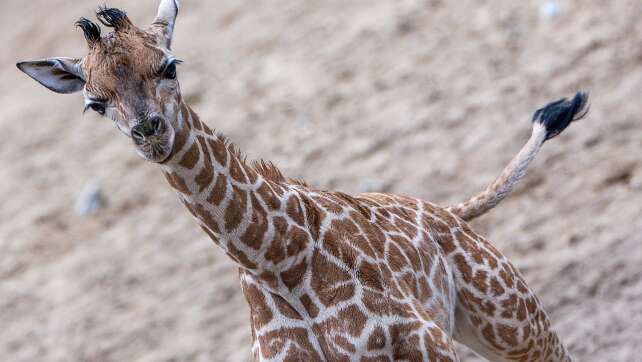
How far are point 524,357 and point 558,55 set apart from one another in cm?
539

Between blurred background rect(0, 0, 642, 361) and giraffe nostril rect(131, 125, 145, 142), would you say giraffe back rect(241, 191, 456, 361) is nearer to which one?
giraffe nostril rect(131, 125, 145, 142)

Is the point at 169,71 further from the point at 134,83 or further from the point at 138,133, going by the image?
the point at 138,133

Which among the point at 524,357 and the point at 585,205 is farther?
the point at 585,205

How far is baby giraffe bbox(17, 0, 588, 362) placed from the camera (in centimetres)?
467

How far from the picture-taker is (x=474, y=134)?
10562 millimetres

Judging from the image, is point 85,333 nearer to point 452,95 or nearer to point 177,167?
point 452,95

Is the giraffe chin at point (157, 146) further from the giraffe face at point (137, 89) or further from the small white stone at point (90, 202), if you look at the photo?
the small white stone at point (90, 202)

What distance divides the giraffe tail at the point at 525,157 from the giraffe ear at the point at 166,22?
2200mm

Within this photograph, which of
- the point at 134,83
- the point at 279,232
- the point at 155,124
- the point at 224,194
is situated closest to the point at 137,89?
the point at 134,83

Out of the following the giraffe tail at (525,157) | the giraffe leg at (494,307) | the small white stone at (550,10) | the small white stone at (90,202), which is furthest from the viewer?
the small white stone at (90,202)

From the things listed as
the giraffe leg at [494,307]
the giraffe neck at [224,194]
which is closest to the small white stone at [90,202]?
the giraffe leg at [494,307]

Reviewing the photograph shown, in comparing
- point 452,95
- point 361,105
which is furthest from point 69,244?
point 452,95

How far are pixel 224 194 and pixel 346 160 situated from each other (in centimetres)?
615

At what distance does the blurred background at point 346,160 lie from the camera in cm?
894
